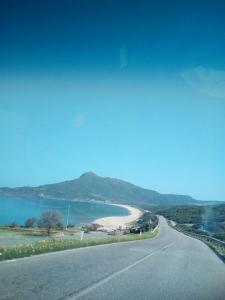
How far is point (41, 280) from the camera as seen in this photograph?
844 centimetres

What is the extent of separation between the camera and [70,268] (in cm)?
1084

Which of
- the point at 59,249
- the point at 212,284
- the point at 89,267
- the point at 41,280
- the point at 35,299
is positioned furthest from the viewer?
the point at 59,249

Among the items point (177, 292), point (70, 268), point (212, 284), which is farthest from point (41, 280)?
point (212, 284)

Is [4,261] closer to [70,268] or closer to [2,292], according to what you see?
[70,268]

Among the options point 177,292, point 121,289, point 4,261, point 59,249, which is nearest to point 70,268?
point 4,261

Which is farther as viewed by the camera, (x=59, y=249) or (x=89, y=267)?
(x=59, y=249)

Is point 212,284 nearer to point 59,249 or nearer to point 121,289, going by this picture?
point 121,289

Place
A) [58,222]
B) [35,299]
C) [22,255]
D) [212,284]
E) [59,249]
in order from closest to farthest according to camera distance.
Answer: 1. [35,299]
2. [212,284]
3. [22,255]
4. [59,249]
5. [58,222]

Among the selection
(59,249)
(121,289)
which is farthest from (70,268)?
(59,249)

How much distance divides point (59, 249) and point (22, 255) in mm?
3546

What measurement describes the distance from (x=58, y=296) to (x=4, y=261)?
4381 millimetres

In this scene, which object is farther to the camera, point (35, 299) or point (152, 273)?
point (152, 273)

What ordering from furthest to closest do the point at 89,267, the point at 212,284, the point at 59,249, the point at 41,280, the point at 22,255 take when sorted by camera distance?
the point at 59,249
the point at 22,255
the point at 89,267
the point at 212,284
the point at 41,280

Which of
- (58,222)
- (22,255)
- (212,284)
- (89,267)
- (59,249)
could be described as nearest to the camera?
(212,284)
